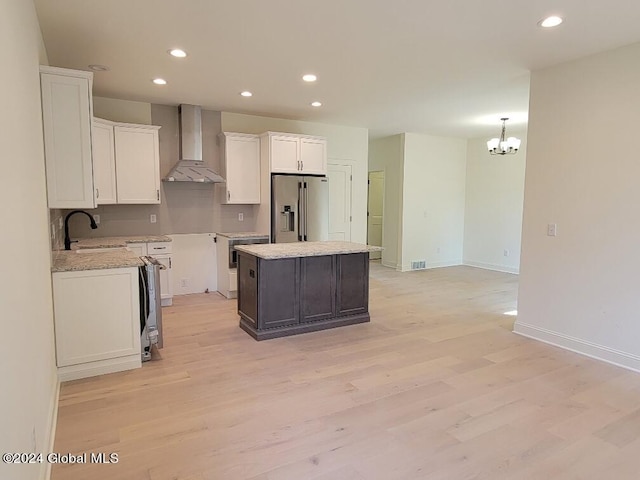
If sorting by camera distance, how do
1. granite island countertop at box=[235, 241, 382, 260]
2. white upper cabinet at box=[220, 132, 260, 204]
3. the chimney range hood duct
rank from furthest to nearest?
1. white upper cabinet at box=[220, 132, 260, 204]
2. the chimney range hood duct
3. granite island countertop at box=[235, 241, 382, 260]

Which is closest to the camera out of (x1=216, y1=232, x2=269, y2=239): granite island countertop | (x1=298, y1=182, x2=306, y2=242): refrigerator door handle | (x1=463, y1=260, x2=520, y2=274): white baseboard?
(x1=216, y1=232, x2=269, y2=239): granite island countertop

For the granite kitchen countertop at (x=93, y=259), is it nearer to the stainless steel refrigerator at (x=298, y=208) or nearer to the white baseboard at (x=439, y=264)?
the stainless steel refrigerator at (x=298, y=208)

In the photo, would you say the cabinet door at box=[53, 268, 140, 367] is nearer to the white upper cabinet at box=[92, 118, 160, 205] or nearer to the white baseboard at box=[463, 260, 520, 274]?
the white upper cabinet at box=[92, 118, 160, 205]

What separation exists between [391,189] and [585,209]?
188 inches

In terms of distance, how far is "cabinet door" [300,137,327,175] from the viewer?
20.0ft

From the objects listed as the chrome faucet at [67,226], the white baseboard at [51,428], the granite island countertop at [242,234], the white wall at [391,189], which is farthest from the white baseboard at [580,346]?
the chrome faucet at [67,226]

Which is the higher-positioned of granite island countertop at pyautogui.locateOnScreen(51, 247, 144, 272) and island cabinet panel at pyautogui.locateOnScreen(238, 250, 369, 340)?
granite island countertop at pyautogui.locateOnScreen(51, 247, 144, 272)

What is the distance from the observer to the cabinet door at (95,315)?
3045mm

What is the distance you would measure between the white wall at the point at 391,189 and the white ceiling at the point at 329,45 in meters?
2.71

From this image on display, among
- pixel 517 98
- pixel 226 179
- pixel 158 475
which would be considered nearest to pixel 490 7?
pixel 517 98

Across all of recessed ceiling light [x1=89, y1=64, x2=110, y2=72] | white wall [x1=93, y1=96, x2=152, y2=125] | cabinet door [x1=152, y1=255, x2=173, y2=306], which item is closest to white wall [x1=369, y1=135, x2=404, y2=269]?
cabinet door [x1=152, y1=255, x2=173, y2=306]

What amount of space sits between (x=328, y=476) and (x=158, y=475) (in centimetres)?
87

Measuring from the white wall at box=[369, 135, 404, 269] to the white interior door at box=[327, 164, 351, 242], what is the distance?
1286mm

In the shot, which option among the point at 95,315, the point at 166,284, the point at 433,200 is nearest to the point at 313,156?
the point at 166,284
